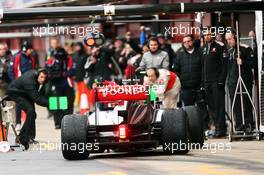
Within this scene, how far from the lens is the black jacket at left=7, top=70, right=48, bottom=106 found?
1911 centimetres

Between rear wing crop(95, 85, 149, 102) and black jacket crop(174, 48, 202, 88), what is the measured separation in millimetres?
3776

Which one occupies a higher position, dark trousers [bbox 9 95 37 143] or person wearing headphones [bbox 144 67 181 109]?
person wearing headphones [bbox 144 67 181 109]

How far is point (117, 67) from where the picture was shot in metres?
28.6

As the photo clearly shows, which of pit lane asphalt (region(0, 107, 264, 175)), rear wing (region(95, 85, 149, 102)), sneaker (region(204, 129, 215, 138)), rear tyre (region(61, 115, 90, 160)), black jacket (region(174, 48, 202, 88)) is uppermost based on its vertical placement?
black jacket (region(174, 48, 202, 88))

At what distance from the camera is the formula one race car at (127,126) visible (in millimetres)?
15680

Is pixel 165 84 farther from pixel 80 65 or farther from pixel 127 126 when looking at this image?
pixel 80 65

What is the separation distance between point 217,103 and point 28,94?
3762 mm

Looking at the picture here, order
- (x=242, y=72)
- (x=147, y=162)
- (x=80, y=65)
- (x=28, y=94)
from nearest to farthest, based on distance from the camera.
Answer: (x=147, y=162)
(x=242, y=72)
(x=28, y=94)
(x=80, y=65)

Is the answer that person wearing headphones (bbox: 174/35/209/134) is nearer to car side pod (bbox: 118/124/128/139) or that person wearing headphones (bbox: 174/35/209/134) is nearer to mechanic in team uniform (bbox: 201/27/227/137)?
mechanic in team uniform (bbox: 201/27/227/137)

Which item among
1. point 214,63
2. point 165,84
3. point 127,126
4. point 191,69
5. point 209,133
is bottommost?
point 209,133

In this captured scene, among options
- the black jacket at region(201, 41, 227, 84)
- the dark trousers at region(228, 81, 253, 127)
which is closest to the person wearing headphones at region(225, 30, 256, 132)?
the dark trousers at region(228, 81, 253, 127)

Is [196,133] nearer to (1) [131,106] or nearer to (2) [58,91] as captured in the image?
(1) [131,106]

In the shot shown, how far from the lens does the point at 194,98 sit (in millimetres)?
20062

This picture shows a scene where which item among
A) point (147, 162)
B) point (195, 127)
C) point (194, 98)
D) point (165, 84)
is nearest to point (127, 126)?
point (147, 162)
